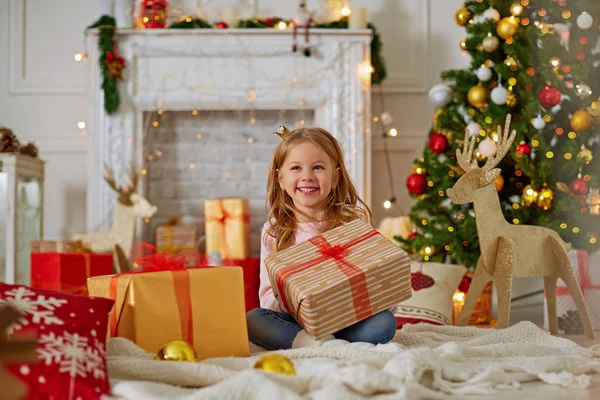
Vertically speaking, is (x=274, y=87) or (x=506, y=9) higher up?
(x=506, y=9)

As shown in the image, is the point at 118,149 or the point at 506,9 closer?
the point at 506,9

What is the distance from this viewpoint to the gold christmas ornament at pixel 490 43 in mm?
3051

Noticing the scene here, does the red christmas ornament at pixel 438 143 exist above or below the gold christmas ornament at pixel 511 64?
below

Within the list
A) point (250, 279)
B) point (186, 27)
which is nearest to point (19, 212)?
point (250, 279)

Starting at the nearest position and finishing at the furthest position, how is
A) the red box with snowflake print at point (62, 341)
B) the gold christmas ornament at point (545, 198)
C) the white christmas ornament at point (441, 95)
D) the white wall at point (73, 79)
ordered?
the red box with snowflake print at point (62, 341) → the gold christmas ornament at point (545, 198) → the white christmas ornament at point (441, 95) → the white wall at point (73, 79)

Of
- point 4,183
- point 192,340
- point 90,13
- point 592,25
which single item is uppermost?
point 90,13

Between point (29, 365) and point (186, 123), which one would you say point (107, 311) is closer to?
point (29, 365)

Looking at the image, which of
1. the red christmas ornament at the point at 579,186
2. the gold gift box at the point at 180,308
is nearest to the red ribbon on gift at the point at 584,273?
the red christmas ornament at the point at 579,186

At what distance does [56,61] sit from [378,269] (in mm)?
3043

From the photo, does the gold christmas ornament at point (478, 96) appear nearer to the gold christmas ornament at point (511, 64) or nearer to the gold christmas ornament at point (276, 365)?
the gold christmas ornament at point (511, 64)

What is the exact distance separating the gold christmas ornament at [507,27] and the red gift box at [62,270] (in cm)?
221

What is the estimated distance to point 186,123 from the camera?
13.3 ft

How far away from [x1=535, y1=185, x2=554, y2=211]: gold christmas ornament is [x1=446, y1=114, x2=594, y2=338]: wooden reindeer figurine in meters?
0.58

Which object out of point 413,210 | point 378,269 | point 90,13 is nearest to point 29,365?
point 378,269
